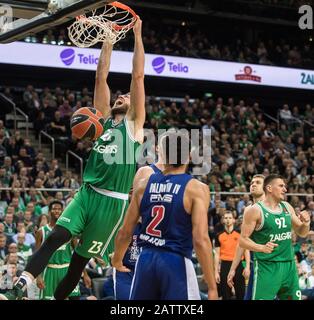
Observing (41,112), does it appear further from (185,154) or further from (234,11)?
(185,154)

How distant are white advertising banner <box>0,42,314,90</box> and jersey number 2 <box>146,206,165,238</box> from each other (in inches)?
611

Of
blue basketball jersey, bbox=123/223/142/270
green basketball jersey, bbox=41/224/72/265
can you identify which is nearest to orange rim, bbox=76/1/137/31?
blue basketball jersey, bbox=123/223/142/270

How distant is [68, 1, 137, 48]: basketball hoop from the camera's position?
8164 mm

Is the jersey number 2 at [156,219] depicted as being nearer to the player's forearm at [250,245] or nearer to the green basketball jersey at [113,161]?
the green basketball jersey at [113,161]

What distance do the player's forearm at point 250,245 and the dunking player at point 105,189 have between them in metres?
1.98

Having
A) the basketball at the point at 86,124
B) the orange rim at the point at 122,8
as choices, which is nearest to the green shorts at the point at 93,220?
the basketball at the point at 86,124

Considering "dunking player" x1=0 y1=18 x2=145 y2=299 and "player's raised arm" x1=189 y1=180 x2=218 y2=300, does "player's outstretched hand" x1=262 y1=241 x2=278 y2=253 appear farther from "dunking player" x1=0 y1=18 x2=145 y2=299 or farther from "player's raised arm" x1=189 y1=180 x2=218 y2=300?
"player's raised arm" x1=189 y1=180 x2=218 y2=300

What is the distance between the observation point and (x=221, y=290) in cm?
1348

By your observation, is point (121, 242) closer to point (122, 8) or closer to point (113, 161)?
point (113, 161)

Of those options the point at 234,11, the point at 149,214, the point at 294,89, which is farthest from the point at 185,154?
the point at 234,11

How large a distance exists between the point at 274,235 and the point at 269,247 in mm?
183

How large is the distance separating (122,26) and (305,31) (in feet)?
81.8

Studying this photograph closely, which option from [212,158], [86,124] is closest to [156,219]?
[86,124]

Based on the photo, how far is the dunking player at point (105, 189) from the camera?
709 centimetres
